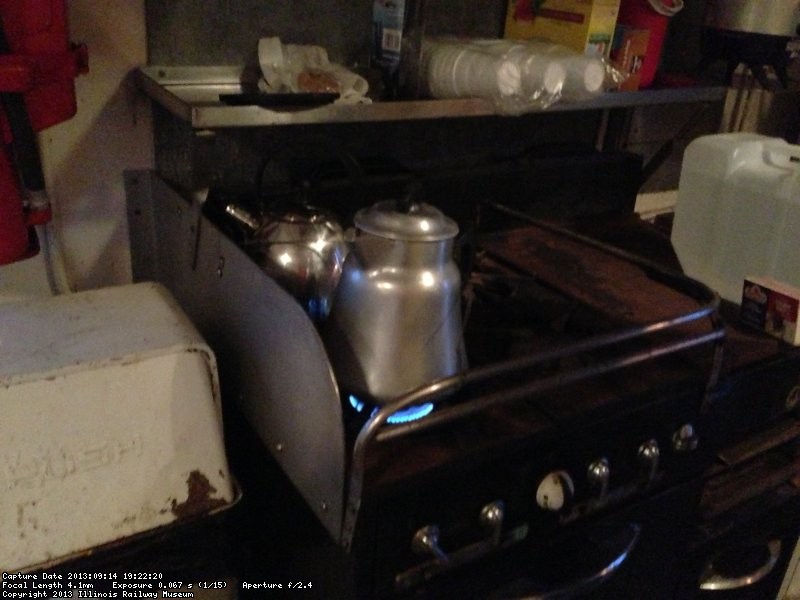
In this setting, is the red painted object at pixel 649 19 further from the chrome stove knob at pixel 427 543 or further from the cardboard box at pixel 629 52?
the chrome stove knob at pixel 427 543

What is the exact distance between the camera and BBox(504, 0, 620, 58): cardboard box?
125cm

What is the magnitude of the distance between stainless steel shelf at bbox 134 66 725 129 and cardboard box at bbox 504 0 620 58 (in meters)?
0.09

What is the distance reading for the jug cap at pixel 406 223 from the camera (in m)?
0.81

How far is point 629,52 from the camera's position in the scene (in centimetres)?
135

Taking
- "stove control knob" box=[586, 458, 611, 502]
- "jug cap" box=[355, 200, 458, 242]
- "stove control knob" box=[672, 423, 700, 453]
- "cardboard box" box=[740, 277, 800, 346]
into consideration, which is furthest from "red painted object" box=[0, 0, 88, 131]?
"cardboard box" box=[740, 277, 800, 346]

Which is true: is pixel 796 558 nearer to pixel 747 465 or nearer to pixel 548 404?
pixel 747 465

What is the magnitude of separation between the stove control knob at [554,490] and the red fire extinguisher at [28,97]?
0.75 meters

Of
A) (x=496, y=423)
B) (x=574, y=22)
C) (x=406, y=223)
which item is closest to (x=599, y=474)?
(x=496, y=423)

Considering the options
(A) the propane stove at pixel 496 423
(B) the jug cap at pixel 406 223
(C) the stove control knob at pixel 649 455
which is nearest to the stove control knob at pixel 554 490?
(A) the propane stove at pixel 496 423

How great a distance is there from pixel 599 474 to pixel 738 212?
0.67 m

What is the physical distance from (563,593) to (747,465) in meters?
0.53

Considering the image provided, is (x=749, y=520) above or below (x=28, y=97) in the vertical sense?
below

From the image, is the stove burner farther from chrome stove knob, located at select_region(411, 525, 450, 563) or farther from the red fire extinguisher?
the red fire extinguisher

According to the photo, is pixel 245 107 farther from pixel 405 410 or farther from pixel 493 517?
pixel 493 517
